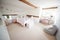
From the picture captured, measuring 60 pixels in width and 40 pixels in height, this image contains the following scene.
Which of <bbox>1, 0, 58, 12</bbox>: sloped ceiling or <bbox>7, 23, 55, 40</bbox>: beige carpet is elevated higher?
<bbox>1, 0, 58, 12</bbox>: sloped ceiling

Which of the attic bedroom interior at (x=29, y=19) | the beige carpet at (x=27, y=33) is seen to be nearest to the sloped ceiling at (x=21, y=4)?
the attic bedroom interior at (x=29, y=19)

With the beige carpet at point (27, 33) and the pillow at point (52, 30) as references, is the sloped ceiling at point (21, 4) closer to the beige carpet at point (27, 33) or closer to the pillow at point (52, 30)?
the beige carpet at point (27, 33)

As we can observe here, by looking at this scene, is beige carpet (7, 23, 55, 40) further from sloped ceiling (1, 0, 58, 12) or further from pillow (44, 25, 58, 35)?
sloped ceiling (1, 0, 58, 12)

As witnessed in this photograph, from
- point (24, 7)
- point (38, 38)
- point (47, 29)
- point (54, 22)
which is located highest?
point (24, 7)

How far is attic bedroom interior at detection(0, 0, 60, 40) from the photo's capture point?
1195 mm

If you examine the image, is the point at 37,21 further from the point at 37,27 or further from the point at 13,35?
the point at 13,35

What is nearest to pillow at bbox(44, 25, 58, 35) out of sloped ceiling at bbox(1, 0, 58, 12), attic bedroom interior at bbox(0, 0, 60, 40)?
attic bedroom interior at bbox(0, 0, 60, 40)

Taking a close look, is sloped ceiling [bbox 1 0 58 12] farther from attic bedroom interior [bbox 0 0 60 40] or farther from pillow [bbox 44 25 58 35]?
pillow [bbox 44 25 58 35]

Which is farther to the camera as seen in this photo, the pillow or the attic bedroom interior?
the pillow

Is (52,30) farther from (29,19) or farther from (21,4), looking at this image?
(21,4)

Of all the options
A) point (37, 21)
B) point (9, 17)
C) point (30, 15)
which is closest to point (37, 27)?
point (37, 21)

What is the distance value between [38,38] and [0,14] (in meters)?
0.62

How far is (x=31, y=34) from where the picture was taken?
1.30 m

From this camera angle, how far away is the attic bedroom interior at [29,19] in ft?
3.92
